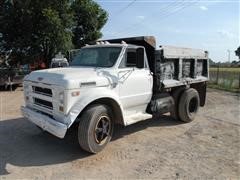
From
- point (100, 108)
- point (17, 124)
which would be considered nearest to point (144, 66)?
point (100, 108)

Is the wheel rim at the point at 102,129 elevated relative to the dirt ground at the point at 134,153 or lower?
elevated

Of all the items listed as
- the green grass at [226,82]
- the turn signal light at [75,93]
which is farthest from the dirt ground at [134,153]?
the green grass at [226,82]

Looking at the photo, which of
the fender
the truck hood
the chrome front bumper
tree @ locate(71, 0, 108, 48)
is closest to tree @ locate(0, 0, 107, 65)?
tree @ locate(71, 0, 108, 48)

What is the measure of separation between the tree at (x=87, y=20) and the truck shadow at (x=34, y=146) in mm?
13393

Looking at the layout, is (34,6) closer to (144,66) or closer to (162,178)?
(144,66)

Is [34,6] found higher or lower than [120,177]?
higher

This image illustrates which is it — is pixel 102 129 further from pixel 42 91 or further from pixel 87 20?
pixel 87 20

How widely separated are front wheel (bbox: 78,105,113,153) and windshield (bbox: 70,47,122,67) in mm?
1149

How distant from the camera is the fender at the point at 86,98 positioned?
15.7 feet

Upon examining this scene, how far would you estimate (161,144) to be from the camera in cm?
593

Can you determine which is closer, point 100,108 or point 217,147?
point 100,108

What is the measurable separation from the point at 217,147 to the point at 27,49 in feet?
45.8

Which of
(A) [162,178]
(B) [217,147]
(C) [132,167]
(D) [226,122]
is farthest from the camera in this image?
(D) [226,122]

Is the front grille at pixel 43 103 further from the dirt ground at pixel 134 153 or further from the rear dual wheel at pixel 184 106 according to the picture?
the rear dual wheel at pixel 184 106
